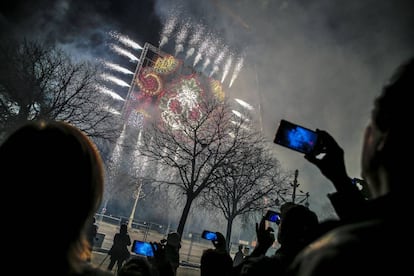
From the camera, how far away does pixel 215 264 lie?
3361mm

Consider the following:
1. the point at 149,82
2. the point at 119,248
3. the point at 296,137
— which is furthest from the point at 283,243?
the point at 149,82

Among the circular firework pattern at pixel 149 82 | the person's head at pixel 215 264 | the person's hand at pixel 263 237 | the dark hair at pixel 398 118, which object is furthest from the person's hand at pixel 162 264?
the circular firework pattern at pixel 149 82

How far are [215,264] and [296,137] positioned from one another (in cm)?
213

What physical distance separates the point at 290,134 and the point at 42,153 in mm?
2193

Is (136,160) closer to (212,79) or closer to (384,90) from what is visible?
(212,79)

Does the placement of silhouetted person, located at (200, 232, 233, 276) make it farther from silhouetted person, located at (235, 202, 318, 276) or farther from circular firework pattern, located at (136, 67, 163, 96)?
circular firework pattern, located at (136, 67, 163, 96)

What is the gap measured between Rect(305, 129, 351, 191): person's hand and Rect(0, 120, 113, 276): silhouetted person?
5.86 feet

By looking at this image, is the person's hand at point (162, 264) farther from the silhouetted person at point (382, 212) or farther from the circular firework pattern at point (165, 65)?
the circular firework pattern at point (165, 65)

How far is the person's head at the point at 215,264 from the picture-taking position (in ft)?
10.9

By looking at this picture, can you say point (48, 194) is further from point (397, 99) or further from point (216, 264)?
point (216, 264)

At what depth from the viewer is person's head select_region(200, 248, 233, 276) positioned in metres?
3.33

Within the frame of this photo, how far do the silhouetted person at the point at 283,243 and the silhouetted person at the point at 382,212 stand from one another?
1408mm

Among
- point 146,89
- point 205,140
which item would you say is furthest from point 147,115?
point 205,140

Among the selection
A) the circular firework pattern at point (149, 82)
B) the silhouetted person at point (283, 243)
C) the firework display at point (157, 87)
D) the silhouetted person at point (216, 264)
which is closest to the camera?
the silhouetted person at point (283, 243)
